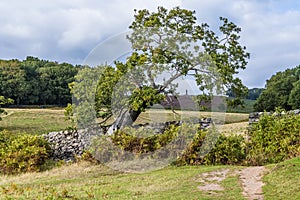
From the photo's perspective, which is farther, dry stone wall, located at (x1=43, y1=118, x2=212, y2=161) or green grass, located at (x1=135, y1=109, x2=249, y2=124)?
dry stone wall, located at (x1=43, y1=118, x2=212, y2=161)

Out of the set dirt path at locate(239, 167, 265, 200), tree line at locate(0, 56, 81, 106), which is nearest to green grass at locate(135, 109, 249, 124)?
dirt path at locate(239, 167, 265, 200)

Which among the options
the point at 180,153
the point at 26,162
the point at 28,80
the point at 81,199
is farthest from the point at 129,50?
the point at 28,80

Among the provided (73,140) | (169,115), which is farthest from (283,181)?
(73,140)

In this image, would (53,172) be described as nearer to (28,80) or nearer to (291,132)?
(291,132)

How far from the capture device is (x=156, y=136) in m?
13.2

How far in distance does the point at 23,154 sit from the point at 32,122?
22.9 m

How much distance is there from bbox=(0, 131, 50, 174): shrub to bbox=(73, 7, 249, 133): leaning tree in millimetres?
2640

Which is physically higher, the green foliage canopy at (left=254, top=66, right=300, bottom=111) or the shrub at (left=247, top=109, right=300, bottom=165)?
the green foliage canopy at (left=254, top=66, right=300, bottom=111)

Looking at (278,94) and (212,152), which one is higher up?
(278,94)

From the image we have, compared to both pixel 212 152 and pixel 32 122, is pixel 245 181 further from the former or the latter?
pixel 32 122

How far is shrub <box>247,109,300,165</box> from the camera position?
11.8 metres

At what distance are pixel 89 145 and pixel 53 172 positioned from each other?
5.97 ft

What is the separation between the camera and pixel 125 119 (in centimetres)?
1467

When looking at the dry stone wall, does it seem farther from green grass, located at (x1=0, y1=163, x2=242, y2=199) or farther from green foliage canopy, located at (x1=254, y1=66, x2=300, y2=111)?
green foliage canopy, located at (x1=254, y1=66, x2=300, y2=111)
